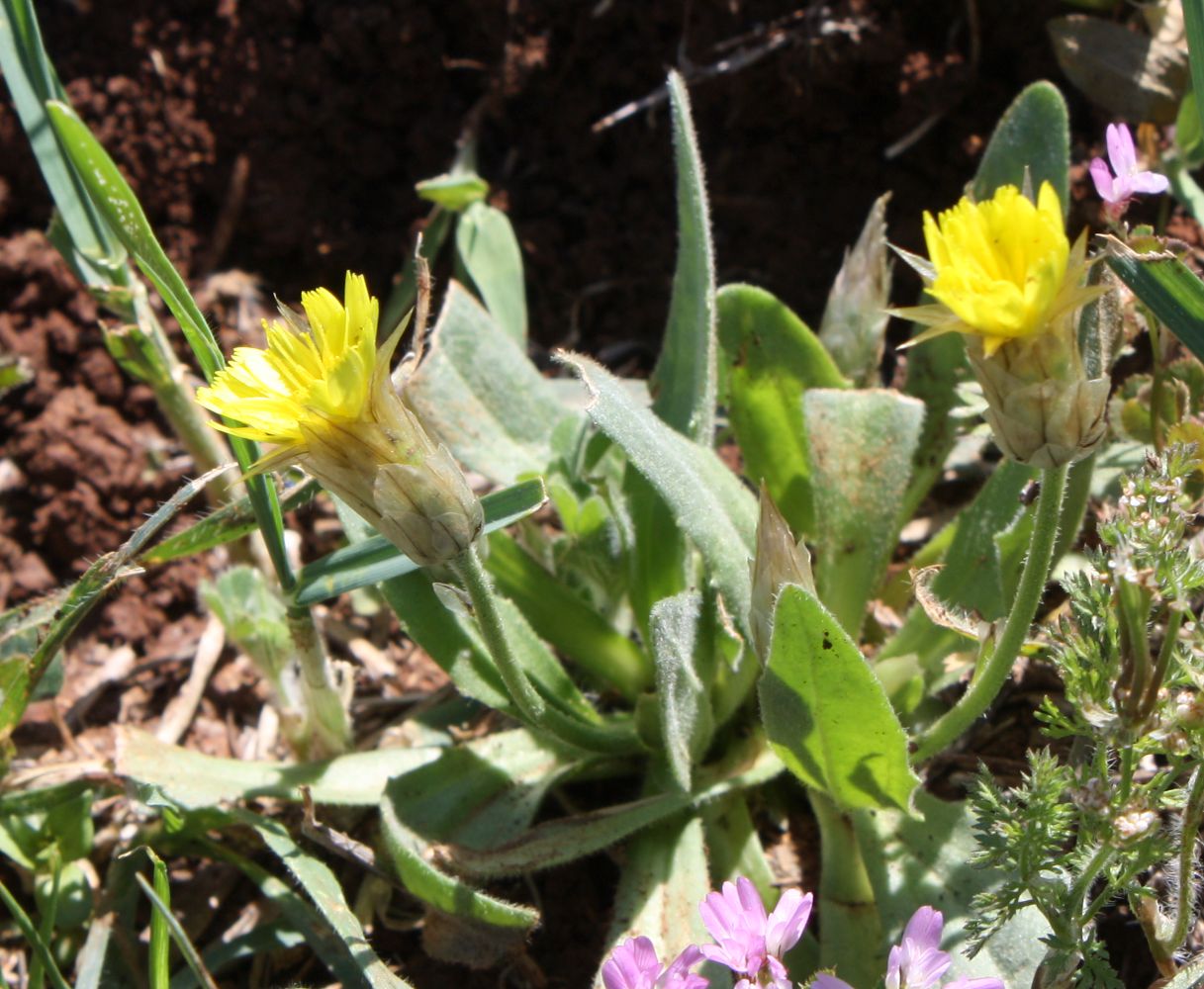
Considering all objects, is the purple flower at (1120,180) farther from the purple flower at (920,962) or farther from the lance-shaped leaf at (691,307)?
the purple flower at (920,962)

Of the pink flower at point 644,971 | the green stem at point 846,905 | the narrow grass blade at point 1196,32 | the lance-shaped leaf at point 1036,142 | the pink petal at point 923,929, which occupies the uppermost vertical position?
the narrow grass blade at point 1196,32

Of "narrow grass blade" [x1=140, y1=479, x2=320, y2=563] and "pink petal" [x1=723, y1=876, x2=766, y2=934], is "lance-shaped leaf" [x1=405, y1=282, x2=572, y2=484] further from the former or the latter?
"pink petal" [x1=723, y1=876, x2=766, y2=934]

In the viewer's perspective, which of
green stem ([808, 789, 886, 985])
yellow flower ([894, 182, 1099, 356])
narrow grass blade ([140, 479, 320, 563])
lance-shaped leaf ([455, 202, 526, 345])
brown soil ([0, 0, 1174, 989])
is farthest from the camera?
brown soil ([0, 0, 1174, 989])

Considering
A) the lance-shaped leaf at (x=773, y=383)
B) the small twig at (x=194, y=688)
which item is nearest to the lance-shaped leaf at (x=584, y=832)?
the lance-shaped leaf at (x=773, y=383)

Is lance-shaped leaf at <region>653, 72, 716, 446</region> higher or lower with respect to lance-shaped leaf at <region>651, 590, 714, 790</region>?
higher

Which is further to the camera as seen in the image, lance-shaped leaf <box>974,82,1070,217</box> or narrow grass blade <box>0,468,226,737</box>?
lance-shaped leaf <box>974,82,1070,217</box>

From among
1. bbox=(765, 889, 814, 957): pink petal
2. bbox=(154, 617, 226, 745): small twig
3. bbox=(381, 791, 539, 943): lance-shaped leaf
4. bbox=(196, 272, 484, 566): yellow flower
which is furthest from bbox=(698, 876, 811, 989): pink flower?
bbox=(154, 617, 226, 745): small twig

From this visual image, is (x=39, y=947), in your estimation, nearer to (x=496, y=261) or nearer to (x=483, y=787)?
(x=483, y=787)

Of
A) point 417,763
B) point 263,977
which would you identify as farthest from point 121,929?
point 417,763
